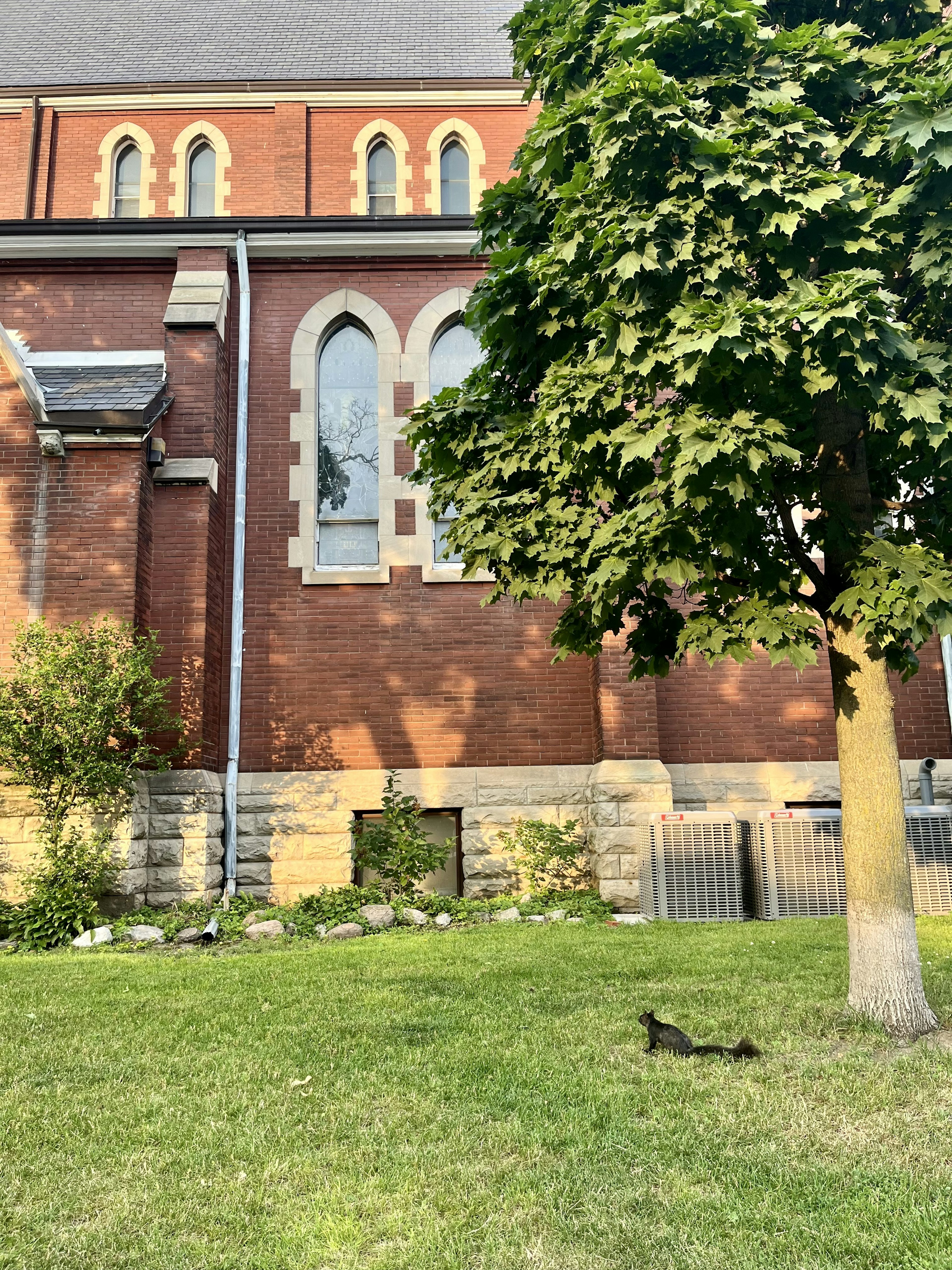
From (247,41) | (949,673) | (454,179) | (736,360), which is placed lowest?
(949,673)

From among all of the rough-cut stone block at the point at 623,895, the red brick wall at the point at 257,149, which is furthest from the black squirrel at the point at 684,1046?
the red brick wall at the point at 257,149

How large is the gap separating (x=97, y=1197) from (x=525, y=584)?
11.3ft

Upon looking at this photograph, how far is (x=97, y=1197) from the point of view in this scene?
3391mm

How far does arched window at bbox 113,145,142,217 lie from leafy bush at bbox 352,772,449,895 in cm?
1198

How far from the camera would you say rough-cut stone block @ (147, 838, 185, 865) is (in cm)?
991

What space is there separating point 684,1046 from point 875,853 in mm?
1439

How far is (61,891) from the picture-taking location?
350 inches

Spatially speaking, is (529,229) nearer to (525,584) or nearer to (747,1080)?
(525,584)

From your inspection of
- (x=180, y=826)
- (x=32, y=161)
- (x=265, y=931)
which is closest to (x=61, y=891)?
(x=180, y=826)

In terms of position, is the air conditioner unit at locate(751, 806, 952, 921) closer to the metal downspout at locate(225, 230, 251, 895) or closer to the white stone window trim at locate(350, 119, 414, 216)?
the metal downspout at locate(225, 230, 251, 895)

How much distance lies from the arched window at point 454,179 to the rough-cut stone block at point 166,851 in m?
11.6

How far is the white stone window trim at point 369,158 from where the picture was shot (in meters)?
16.7

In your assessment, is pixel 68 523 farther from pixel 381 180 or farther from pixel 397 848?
pixel 381 180

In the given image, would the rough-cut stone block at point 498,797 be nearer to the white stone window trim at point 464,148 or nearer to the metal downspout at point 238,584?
the metal downspout at point 238,584
